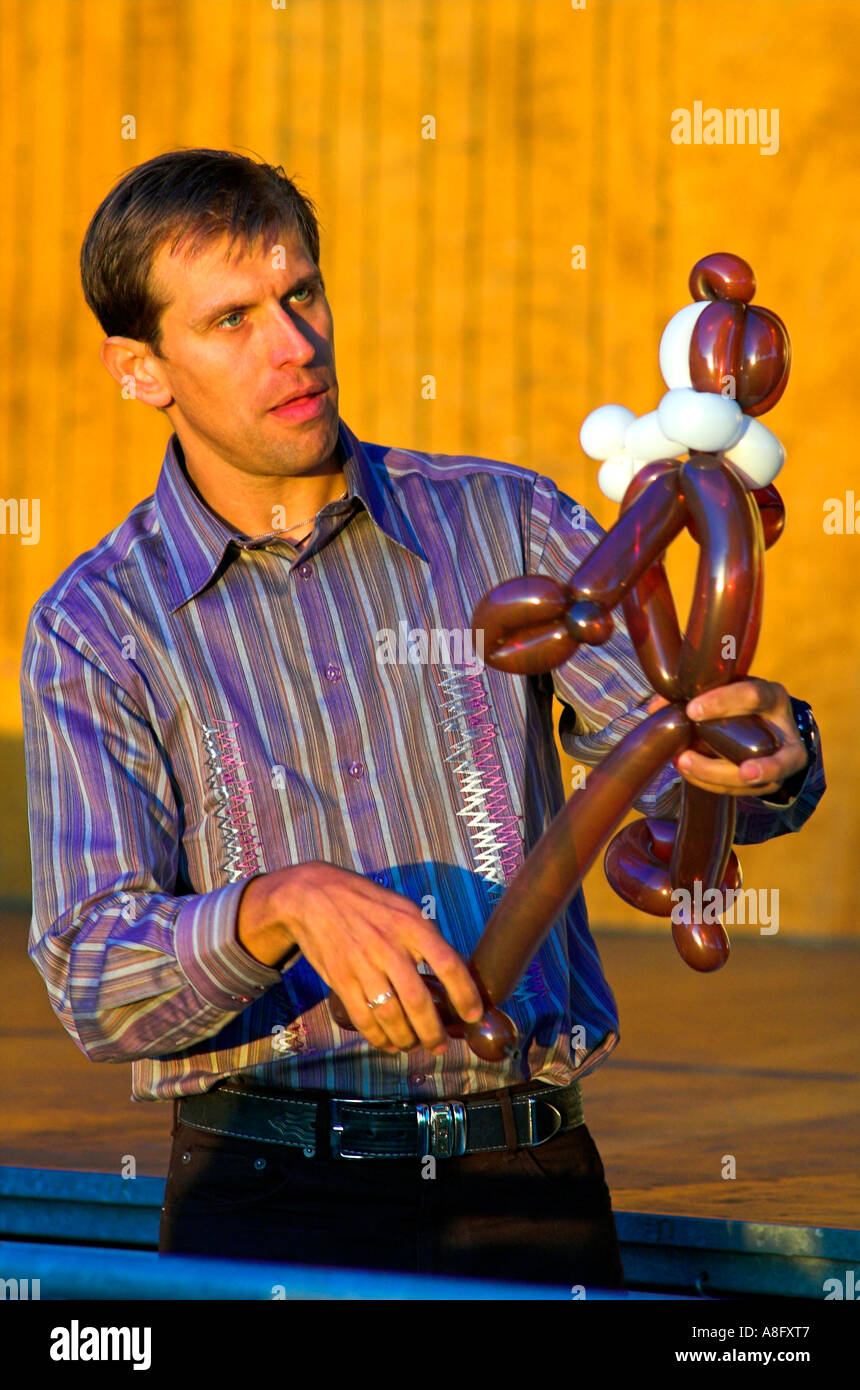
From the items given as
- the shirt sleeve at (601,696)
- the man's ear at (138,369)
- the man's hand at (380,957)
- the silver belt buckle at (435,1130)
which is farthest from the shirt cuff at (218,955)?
the man's ear at (138,369)

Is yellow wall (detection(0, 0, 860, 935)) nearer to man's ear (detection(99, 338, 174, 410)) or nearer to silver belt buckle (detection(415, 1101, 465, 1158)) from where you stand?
man's ear (detection(99, 338, 174, 410))

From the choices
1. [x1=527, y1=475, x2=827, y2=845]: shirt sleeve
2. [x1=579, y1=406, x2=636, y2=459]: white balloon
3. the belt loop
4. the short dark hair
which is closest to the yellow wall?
[x1=527, y1=475, x2=827, y2=845]: shirt sleeve

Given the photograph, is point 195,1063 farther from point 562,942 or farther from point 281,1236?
point 562,942

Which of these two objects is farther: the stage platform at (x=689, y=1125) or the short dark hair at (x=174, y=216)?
the stage platform at (x=689, y=1125)

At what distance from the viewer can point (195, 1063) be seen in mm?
1493

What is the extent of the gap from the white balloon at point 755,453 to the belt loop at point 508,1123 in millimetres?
600

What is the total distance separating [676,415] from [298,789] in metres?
0.55

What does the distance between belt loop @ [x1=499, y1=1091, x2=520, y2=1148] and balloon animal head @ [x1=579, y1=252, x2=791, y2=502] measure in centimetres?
56

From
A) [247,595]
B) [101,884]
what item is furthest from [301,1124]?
[247,595]

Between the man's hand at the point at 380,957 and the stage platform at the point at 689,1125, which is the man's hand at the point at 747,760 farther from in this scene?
the stage platform at the point at 689,1125

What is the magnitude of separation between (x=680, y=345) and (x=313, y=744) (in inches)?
21.3

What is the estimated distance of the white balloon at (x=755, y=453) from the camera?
44.9 inches

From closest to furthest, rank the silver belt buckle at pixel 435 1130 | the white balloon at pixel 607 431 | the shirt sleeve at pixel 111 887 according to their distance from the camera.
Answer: the white balloon at pixel 607 431 → the shirt sleeve at pixel 111 887 → the silver belt buckle at pixel 435 1130

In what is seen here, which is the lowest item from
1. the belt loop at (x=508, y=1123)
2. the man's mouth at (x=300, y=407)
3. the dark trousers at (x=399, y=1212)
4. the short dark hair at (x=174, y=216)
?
the dark trousers at (x=399, y=1212)
